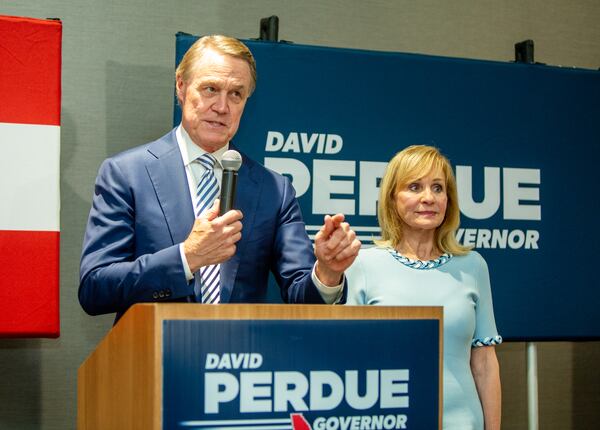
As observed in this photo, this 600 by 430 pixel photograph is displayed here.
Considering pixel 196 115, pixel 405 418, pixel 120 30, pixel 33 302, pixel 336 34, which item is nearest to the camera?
pixel 405 418

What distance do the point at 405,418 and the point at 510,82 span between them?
76.5 inches

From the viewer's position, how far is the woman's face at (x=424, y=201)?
2.35 m

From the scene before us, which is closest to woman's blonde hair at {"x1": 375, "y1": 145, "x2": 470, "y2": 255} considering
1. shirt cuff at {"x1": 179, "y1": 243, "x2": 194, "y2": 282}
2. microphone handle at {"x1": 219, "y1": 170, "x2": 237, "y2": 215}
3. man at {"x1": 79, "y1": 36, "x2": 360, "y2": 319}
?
man at {"x1": 79, "y1": 36, "x2": 360, "y2": 319}

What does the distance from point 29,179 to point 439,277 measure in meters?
1.22

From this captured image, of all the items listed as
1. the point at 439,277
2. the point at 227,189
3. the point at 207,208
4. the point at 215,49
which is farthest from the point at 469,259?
the point at 227,189

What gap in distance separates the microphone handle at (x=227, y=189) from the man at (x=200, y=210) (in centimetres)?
29

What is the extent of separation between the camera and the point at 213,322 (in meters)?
1.34

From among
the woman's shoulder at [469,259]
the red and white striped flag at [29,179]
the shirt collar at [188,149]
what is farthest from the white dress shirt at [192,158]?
the woman's shoulder at [469,259]

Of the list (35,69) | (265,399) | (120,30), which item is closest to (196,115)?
(35,69)

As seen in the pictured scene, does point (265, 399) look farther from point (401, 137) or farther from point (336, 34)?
point (336, 34)

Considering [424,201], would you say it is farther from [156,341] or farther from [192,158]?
[156,341]

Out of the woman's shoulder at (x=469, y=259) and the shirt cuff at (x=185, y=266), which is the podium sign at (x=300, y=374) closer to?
the shirt cuff at (x=185, y=266)

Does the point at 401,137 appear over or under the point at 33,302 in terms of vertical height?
over

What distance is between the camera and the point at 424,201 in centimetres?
235
